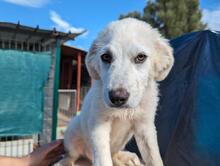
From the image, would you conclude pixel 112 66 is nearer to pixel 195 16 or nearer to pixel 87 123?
pixel 87 123

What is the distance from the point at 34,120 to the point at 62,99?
2155mm

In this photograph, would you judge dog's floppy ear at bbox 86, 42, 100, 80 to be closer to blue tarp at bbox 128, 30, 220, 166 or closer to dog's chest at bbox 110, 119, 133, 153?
dog's chest at bbox 110, 119, 133, 153

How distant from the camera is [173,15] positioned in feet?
44.6

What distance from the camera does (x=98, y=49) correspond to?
1.77 metres

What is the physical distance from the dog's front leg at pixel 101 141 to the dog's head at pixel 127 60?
0.82 ft

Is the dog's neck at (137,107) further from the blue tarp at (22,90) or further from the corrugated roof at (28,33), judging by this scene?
the corrugated roof at (28,33)

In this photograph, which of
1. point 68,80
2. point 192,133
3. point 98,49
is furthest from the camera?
point 68,80

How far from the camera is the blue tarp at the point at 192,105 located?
2086 millimetres

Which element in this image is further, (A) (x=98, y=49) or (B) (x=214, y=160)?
(B) (x=214, y=160)

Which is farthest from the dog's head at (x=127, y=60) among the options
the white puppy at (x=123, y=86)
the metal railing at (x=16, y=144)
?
the metal railing at (x=16, y=144)

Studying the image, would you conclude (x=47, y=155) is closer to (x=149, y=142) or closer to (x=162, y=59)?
(x=149, y=142)

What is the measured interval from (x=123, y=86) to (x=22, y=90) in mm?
3460

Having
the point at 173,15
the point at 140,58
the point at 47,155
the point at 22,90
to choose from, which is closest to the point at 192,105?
the point at 140,58

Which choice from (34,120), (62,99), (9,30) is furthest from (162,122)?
(62,99)
